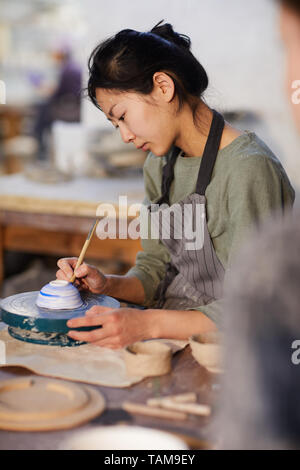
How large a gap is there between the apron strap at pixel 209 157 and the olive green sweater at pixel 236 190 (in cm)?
2

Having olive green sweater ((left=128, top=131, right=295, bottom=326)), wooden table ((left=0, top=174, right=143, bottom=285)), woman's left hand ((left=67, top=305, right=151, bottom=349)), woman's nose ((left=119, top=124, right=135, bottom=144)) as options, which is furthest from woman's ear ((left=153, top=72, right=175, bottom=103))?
wooden table ((left=0, top=174, right=143, bottom=285))

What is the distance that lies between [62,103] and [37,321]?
6554mm

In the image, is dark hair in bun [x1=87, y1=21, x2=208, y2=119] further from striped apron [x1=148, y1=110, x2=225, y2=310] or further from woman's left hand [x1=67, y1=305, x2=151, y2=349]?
woman's left hand [x1=67, y1=305, x2=151, y2=349]

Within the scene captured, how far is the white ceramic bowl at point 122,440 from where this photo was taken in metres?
1.16

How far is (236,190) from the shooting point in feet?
6.20

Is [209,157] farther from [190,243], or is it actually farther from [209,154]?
[190,243]

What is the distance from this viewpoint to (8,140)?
379 inches

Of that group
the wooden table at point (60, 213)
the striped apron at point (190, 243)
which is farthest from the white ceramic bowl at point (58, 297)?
the wooden table at point (60, 213)

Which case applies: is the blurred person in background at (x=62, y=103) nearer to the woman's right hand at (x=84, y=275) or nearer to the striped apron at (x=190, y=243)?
the striped apron at (x=190, y=243)

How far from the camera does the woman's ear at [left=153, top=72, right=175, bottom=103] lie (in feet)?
6.37

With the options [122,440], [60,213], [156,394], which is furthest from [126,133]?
[60,213]

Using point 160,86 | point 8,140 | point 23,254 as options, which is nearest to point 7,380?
point 160,86

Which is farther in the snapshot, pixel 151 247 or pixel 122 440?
pixel 151 247
